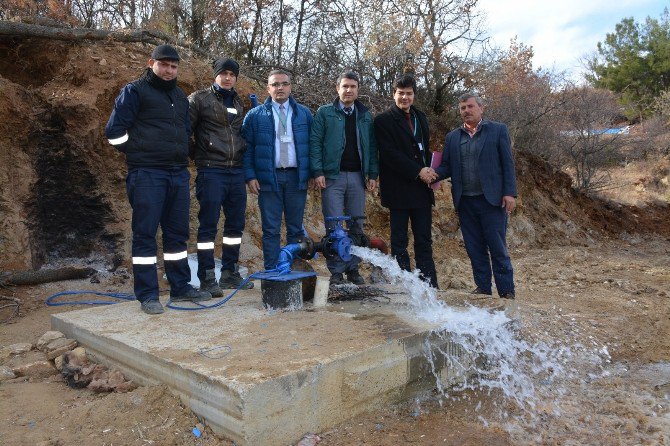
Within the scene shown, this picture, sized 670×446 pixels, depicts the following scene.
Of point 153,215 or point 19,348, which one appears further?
point 153,215

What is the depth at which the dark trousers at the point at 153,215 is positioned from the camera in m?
4.28

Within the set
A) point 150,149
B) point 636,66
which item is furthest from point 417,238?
point 636,66

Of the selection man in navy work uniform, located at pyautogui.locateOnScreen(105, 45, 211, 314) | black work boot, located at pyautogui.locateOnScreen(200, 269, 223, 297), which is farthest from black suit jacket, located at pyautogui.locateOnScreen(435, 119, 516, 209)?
man in navy work uniform, located at pyautogui.locateOnScreen(105, 45, 211, 314)

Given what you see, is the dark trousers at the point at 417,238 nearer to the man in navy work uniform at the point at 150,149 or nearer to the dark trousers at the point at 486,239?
the dark trousers at the point at 486,239

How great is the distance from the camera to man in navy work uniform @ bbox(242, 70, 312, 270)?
4.91 meters

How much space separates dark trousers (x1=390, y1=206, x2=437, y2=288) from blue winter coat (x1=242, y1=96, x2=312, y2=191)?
95 centimetres

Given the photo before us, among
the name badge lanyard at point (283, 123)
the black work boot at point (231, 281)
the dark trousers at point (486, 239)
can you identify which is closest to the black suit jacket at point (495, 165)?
the dark trousers at point (486, 239)

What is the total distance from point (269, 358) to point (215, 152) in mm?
2287

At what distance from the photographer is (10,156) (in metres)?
6.22

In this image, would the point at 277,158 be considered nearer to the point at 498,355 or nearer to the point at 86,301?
the point at 498,355

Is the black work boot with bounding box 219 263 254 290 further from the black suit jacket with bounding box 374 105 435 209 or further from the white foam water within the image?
the black suit jacket with bounding box 374 105 435 209

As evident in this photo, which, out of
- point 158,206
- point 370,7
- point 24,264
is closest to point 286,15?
point 370,7

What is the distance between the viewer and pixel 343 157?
503 cm

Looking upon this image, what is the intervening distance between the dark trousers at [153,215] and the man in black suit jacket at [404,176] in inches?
71.4
